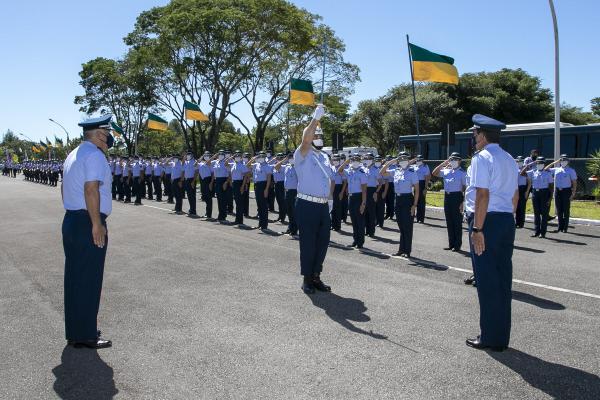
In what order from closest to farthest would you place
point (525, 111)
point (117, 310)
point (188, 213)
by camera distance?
point (117, 310) → point (188, 213) → point (525, 111)

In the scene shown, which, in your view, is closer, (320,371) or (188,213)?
(320,371)

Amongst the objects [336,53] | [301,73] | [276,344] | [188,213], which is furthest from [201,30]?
[276,344]

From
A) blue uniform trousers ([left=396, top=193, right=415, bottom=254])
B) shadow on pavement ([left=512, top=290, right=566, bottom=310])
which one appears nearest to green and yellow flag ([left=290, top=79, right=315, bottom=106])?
blue uniform trousers ([left=396, top=193, right=415, bottom=254])

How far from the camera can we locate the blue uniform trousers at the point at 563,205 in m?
13.3

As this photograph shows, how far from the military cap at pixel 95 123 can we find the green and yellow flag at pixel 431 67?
13.2 metres

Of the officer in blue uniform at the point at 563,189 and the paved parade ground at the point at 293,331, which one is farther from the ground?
the officer in blue uniform at the point at 563,189

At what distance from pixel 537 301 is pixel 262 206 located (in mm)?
8347

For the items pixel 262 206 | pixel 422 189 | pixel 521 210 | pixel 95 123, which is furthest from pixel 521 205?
pixel 95 123

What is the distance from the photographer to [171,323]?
537 centimetres

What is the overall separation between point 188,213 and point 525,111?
39.3 m

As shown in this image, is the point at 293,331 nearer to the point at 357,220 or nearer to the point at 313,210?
the point at 313,210

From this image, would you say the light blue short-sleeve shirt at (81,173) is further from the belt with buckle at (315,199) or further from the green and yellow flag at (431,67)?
the green and yellow flag at (431,67)

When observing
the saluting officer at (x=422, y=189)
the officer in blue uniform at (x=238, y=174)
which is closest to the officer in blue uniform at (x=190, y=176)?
the officer in blue uniform at (x=238, y=174)

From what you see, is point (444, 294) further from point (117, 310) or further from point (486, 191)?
point (117, 310)
